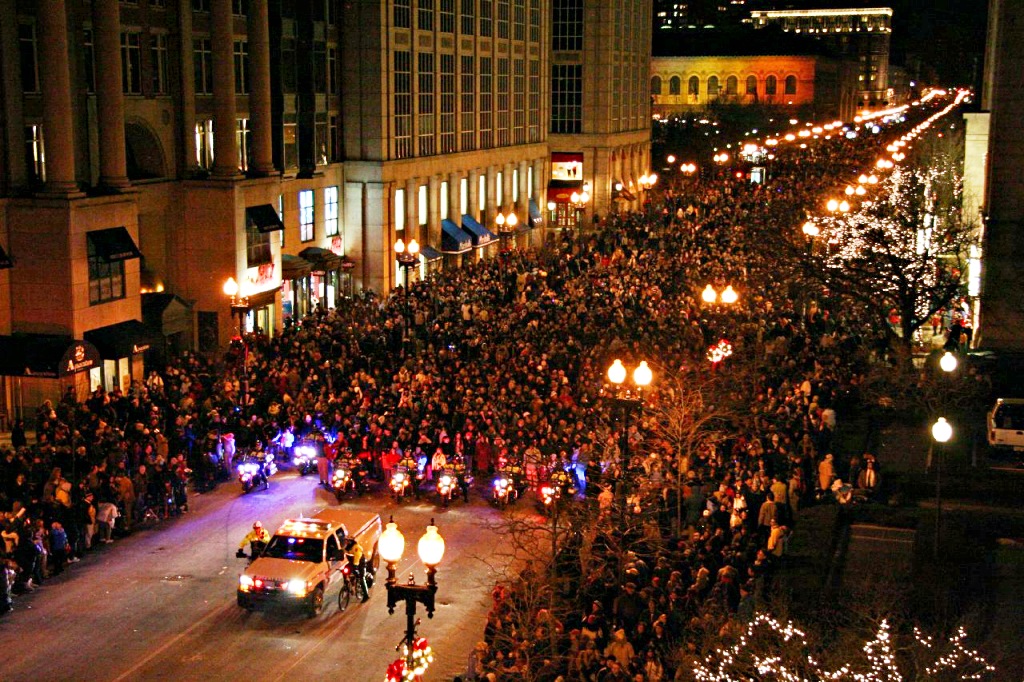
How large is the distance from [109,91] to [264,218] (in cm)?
867

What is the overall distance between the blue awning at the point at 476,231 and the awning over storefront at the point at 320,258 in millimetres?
15610

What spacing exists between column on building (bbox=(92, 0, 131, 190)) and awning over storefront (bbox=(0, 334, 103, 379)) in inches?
232

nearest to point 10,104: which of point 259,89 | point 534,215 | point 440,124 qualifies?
point 259,89

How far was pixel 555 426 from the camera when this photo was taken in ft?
98.5

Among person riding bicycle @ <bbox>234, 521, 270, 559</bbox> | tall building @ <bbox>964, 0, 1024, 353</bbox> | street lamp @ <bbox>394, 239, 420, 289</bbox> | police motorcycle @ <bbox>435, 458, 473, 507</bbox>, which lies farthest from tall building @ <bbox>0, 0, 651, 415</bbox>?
tall building @ <bbox>964, 0, 1024, 353</bbox>

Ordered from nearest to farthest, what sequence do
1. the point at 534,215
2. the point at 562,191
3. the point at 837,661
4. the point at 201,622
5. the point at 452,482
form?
the point at 837,661, the point at 201,622, the point at 452,482, the point at 534,215, the point at 562,191

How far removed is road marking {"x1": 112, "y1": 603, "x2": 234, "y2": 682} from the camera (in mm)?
19016

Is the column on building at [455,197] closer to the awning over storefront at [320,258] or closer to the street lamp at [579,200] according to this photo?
the awning over storefront at [320,258]

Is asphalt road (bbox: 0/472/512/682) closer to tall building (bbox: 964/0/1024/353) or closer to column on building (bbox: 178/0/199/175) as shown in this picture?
column on building (bbox: 178/0/199/175)

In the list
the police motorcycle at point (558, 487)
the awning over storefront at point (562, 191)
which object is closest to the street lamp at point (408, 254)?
the police motorcycle at point (558, 487)

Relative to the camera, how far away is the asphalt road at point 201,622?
1931 cm

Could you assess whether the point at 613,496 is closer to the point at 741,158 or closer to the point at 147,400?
the point at 147,400

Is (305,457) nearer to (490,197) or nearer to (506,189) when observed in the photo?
(490,197)

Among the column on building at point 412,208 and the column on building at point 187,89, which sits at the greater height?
the column on building at point 187,89
